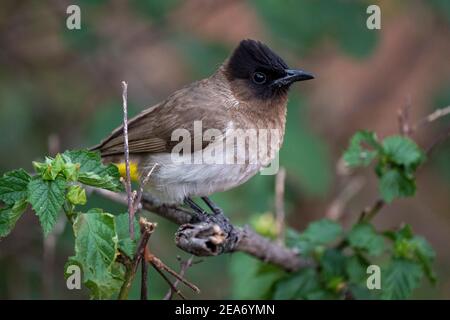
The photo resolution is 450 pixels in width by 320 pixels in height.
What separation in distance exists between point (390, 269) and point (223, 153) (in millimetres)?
823

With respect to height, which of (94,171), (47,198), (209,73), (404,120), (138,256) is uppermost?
(209,73)

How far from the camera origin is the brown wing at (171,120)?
3.23 meters

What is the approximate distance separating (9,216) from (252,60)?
164 cm

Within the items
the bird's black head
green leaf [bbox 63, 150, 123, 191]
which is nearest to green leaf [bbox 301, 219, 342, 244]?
the bird's black head

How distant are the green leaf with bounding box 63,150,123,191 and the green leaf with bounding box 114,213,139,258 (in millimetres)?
154

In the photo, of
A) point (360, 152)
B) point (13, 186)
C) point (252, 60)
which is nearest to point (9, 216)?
point (13, 186)

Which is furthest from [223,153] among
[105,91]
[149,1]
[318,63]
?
[318,63]

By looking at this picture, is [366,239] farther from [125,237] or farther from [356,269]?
[125,237]

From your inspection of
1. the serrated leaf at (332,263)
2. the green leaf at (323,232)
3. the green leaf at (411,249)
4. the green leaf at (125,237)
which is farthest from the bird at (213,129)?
the green leaf at (125,237)

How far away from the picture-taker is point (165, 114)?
333 cm

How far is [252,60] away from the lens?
11.0 ft

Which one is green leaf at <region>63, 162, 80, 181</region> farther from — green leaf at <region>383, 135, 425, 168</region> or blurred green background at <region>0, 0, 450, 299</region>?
green leaf at <region>383, 135, 425, 168</region>
